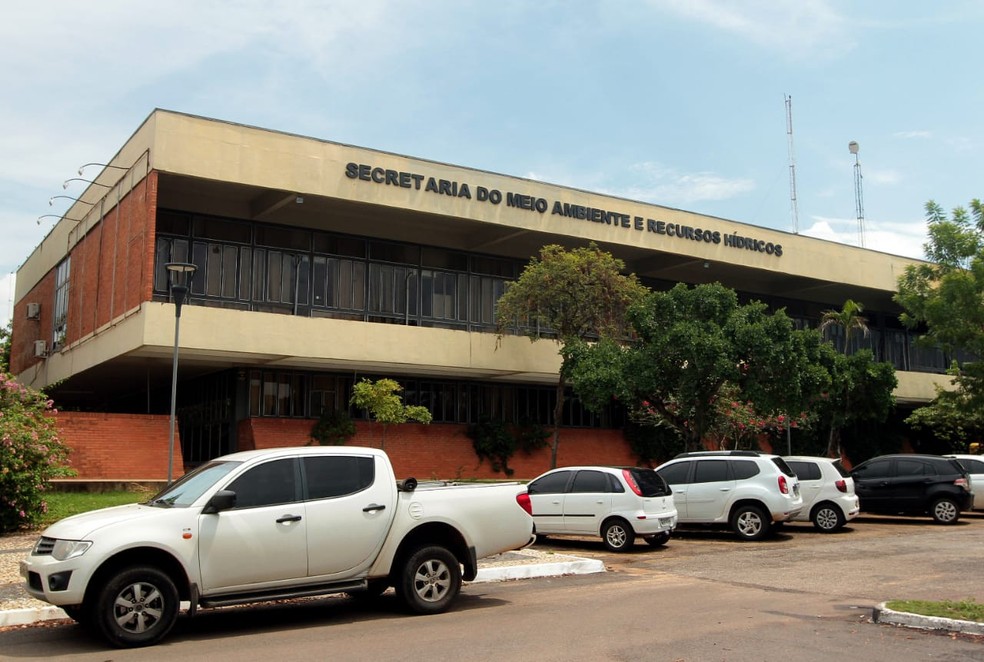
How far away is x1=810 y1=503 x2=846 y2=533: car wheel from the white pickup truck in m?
12.2

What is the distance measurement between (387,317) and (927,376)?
27.5m

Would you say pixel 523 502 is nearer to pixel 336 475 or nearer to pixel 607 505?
pixel 336 475

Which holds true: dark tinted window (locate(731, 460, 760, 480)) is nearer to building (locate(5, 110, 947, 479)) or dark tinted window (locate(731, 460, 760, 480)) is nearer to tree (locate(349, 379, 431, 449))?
tree (locate(349, 379, 431, 449))

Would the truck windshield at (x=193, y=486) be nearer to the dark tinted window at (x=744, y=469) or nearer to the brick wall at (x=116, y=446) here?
the dark tinted window at (x=744, y=469)

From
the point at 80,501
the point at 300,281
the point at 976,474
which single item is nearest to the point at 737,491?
the point at 976,474

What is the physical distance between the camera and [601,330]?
2975cm

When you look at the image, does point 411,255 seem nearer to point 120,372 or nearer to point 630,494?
point 120,372

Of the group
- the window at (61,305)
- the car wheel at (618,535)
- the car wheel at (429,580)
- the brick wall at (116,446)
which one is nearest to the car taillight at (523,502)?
the car wheel at (429,580)

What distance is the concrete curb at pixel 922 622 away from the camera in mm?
8750

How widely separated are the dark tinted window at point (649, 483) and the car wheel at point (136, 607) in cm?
995

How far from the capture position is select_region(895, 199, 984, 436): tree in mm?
32188

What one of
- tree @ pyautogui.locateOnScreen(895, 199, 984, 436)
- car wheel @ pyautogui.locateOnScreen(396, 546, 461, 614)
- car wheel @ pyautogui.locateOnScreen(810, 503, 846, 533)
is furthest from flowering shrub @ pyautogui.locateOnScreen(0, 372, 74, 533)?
tree @ pyautogui.locateOnScreen(895, 199, 984, 436)

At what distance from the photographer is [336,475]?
996cm

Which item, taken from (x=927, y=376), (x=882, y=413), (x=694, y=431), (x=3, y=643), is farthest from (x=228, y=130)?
(x=927, y=376)
